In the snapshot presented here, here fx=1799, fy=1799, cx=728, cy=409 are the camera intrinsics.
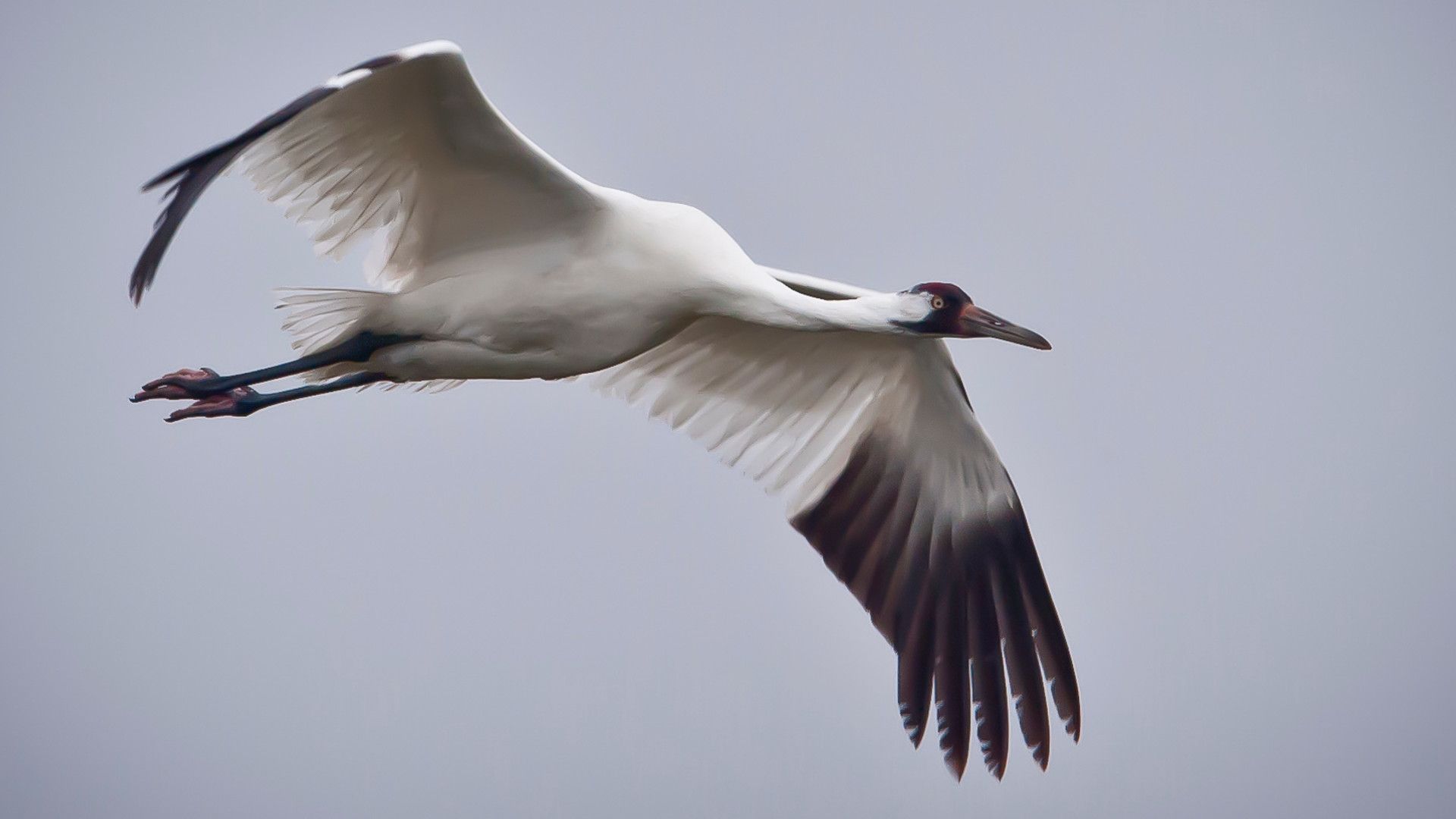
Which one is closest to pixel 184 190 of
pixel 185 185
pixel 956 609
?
pixel 185 185

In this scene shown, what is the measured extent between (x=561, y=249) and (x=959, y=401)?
250 cm

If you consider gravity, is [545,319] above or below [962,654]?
above

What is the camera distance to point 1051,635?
9.38 m

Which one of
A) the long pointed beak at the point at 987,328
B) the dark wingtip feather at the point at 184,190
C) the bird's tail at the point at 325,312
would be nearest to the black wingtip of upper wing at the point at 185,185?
the dark wingtip feather at the point at 184,190

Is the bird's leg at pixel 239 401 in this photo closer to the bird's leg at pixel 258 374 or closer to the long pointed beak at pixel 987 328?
the bird's leg at pixel 258 374

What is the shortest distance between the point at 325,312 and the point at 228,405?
2.77ft

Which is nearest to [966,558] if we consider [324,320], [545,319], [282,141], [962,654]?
[962,654]

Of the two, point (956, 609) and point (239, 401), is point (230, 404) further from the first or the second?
point (956, 609)

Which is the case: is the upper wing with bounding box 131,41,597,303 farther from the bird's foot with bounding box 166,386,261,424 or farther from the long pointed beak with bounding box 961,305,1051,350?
the long pointed beak with bounding box 961,305,1051,350

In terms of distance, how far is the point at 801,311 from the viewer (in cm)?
798

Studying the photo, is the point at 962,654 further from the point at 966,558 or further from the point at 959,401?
the point at 959,401

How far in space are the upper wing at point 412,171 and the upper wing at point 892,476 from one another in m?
1.53

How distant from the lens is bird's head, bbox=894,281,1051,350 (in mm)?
8133

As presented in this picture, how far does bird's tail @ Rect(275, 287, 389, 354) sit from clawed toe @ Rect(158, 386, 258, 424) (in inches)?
19.9
